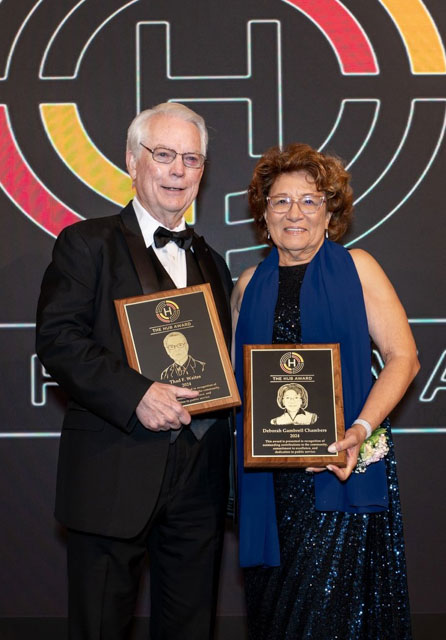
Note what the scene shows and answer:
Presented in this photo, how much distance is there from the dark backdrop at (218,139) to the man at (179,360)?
1.64m

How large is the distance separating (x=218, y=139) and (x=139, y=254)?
1609 mm

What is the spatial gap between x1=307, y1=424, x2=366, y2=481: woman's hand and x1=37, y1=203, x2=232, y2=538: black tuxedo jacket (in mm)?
530

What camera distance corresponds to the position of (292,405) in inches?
90.2

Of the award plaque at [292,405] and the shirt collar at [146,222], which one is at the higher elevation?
the shirt collar at [146,222]

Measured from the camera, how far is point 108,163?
12.6 feet

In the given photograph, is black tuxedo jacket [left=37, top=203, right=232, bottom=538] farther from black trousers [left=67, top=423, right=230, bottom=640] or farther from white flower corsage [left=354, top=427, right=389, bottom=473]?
white flower corsage [left=354, top=427, right=389, bottom=473]

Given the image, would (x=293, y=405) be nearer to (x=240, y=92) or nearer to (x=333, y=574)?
(x=333, y=574)

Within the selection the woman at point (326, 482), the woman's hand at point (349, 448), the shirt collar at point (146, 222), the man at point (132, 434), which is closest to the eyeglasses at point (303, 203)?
the woman at point (326, 482)

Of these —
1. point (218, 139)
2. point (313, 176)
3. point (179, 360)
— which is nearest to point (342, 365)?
point (179, 360)

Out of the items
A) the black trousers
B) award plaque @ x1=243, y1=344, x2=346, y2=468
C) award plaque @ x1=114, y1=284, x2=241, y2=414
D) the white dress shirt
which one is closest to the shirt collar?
the white dress shirt

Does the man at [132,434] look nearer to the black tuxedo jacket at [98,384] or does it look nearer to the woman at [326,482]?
the black tuxedo jacket at [98,384]

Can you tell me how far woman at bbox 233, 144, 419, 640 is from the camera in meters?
2.44

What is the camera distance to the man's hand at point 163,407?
85.6 inches

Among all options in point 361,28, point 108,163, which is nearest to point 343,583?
point 108,163
